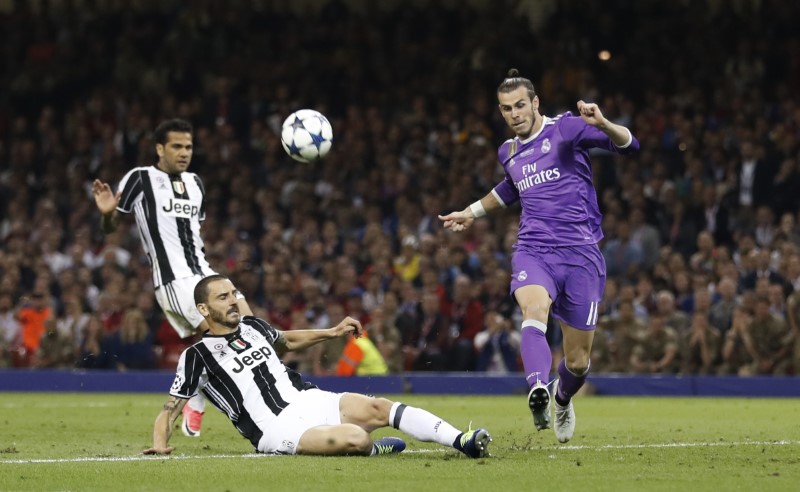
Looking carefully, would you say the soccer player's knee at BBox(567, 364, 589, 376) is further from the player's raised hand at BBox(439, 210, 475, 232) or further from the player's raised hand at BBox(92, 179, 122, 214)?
the player's raised hand at BBox(92, 179, 122, 214)

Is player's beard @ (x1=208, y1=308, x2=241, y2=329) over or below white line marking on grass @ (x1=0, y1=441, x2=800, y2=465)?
over

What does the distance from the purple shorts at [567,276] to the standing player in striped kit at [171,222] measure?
8.24 ft

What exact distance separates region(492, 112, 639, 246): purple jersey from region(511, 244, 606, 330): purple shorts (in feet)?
0.26

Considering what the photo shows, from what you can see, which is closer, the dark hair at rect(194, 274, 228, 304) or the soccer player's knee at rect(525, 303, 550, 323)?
the dark hair at rect(194, 274, 228, 304)

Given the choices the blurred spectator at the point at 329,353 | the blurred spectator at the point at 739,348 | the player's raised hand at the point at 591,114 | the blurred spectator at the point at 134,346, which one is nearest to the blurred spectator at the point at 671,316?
the blurred spectator at the point at 739,348

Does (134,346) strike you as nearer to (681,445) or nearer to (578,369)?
(578,369)

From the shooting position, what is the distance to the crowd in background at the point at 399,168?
18734 millimetres

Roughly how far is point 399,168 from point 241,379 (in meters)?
13.5

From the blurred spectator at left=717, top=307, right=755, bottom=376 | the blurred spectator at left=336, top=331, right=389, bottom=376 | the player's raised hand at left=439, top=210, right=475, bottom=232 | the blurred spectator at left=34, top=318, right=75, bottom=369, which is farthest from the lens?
the blurred spectator at left=34, top=318, right=75, bottom=369

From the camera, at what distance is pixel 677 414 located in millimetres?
14031

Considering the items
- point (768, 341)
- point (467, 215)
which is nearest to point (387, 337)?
point (768, 341)

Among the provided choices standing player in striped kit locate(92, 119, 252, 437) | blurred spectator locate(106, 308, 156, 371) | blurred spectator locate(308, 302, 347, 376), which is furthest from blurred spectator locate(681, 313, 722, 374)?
standing player in striped kit locate(92, 119, 252, 437)

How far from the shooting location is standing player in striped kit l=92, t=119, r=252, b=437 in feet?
35.9

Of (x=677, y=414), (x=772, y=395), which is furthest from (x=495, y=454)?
(x=772, y=395)
